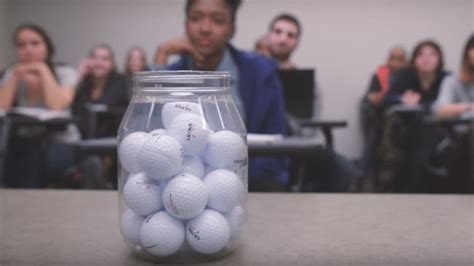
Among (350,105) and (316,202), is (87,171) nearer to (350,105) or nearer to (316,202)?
(316,202)

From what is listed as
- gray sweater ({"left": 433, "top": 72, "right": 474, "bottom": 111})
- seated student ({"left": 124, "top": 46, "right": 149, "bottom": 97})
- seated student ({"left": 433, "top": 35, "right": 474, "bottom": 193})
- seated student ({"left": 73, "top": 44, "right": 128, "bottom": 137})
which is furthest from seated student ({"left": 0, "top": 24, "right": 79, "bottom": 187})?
gray sweater ({"left": 433, "top": 72, "right": 474, "bottom": 111})

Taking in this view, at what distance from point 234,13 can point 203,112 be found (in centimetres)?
135

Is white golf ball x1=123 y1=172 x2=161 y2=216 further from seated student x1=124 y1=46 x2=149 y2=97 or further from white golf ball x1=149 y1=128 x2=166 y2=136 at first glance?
seated student x1=124 y1=46 x2=149 y2=97

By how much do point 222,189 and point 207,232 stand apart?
5 centimetres

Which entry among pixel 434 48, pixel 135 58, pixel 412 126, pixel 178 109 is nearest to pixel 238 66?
pixel 178 109

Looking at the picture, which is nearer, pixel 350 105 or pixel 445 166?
pixel 445 166

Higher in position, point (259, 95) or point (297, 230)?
point (259, 95)

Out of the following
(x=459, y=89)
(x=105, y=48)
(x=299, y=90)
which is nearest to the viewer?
(x=299, y=90)

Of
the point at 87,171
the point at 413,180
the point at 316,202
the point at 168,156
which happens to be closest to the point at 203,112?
the point at 168,156

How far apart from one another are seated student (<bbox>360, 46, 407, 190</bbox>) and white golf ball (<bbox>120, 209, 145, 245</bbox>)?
2719 mm

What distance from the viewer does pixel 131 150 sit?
0.51 m

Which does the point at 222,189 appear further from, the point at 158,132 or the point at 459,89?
the point at 459,89

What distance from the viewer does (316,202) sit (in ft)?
2.71

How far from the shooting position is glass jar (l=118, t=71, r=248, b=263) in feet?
1.58
